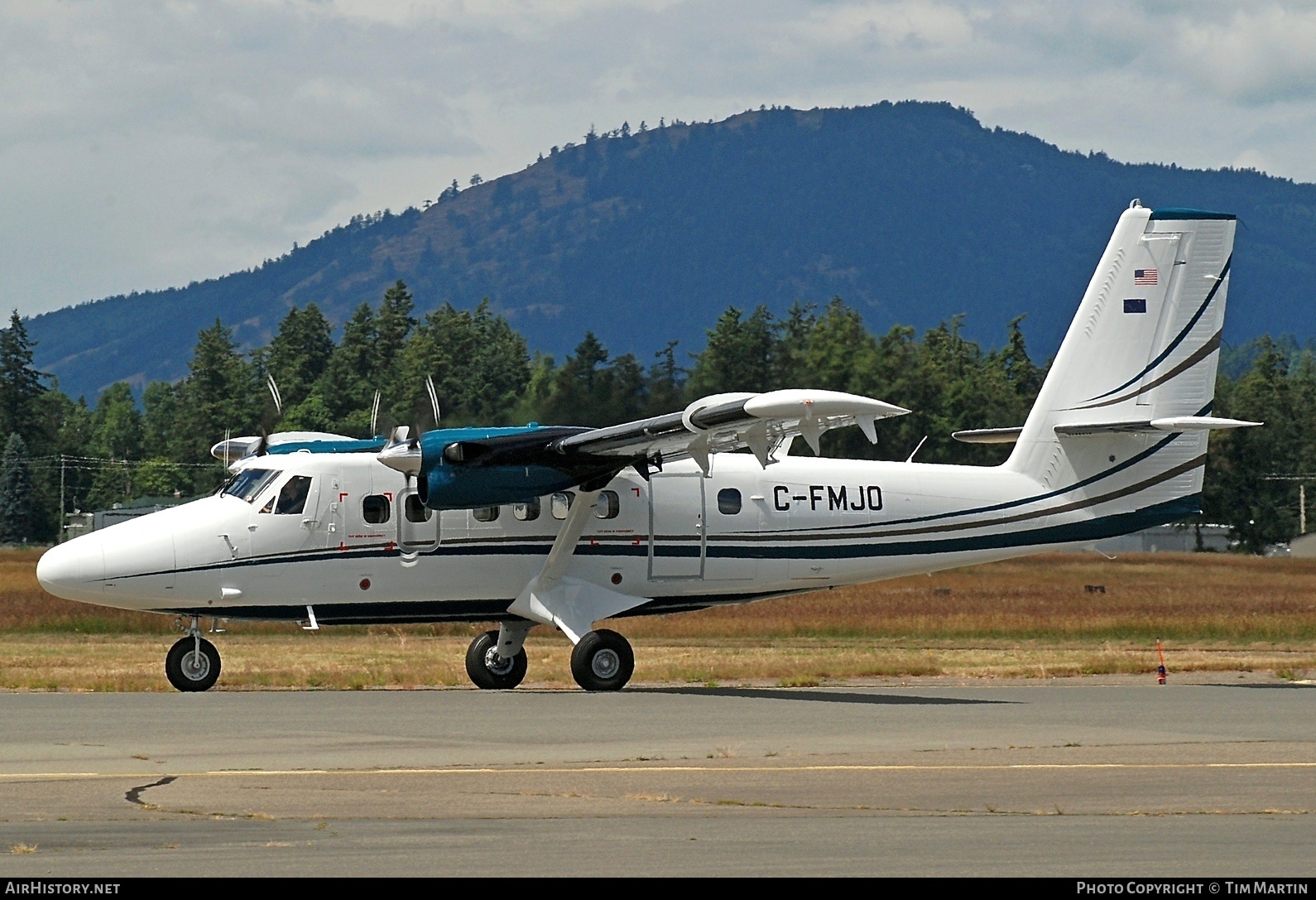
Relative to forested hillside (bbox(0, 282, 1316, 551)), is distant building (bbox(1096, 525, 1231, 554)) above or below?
below

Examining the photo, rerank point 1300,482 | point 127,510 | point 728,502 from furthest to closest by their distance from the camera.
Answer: point 127,510, point 1300,482, point 728,502

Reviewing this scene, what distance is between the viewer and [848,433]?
173ft

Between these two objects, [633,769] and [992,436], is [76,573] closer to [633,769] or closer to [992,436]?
[633,769]

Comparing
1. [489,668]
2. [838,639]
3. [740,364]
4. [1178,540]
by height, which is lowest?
[1178,540]

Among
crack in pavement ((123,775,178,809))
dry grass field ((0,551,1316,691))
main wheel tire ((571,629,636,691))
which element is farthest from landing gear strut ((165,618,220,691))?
crack in pavement ((123,775,178,809))

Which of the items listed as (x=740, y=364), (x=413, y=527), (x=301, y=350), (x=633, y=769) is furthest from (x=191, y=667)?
(x=301, y=350)

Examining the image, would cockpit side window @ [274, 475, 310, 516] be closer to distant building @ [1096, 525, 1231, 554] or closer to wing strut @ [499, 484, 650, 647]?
wing strut @ [499, 484, 650, 647]

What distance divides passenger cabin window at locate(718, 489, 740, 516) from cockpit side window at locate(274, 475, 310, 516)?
5.42 metres

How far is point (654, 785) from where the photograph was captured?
13148mm

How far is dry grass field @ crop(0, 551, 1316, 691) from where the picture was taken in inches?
998

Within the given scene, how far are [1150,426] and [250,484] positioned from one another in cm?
1172

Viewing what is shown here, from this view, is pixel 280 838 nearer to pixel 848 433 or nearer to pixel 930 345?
pixel 848 433

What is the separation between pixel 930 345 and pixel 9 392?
6341 centimetres

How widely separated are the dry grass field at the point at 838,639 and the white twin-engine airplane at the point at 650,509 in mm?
1653
